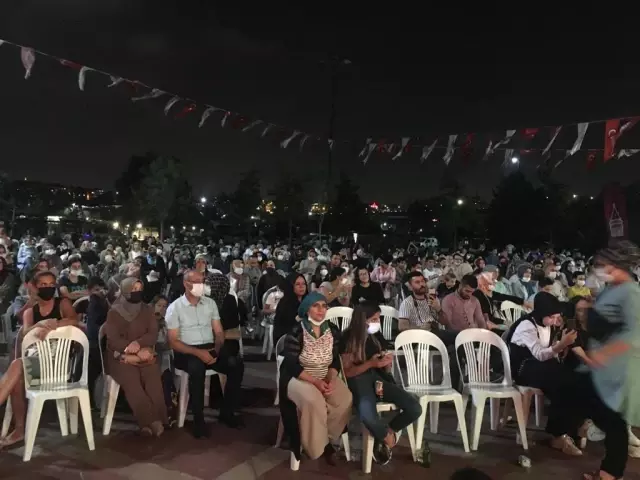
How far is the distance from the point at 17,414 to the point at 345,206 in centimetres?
2557

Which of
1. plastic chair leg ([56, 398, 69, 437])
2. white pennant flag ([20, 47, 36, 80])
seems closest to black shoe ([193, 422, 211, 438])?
plastic chair leg ([56, 398, 69, 437])

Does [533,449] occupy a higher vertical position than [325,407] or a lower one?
lower

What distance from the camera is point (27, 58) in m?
7.39

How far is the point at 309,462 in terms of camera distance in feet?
14.0

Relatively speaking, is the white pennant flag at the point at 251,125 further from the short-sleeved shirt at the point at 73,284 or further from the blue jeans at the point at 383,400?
the blue jeans at the point at 383,400

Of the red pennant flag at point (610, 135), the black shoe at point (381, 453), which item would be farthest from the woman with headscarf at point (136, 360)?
the red pennant flag at point (610, 135)

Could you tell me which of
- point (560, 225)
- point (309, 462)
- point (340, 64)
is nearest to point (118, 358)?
point (309, 462)

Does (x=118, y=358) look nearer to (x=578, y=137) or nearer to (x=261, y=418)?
(x=261, y=418)

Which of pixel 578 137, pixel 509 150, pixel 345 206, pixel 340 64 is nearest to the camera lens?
pixel 578 137

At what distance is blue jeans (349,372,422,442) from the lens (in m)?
4.05

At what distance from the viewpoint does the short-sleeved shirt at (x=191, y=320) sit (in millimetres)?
5196

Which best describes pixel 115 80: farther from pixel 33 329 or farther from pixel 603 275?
pixel 603 275

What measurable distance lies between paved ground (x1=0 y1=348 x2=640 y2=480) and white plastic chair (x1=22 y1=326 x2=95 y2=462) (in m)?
0.17

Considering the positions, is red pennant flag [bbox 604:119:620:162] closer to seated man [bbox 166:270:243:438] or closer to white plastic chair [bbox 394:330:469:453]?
white plastic chair [bbox 394:330:469:453]
